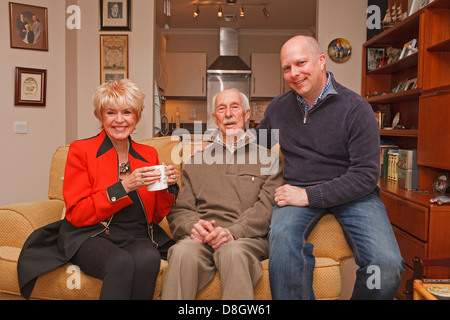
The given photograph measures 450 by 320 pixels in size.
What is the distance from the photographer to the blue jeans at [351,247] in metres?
1.52

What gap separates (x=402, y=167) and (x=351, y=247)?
1.49 meters

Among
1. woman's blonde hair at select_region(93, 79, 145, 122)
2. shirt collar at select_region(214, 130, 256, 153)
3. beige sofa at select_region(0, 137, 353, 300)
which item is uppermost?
woman's blonde hair at select_region(93, 79, 145, 122)

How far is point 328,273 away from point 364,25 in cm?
292

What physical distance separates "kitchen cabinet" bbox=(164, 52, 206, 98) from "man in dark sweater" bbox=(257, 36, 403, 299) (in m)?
5.55

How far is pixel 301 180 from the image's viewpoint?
1817mm

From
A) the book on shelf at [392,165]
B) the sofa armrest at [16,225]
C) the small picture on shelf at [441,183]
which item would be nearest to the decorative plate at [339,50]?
the book on shelf at [392,165]

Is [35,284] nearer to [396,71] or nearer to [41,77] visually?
[41,77]

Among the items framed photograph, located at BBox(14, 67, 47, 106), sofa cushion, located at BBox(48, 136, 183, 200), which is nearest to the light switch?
framed photograph, located at BBox(14, 67, 47, 106)

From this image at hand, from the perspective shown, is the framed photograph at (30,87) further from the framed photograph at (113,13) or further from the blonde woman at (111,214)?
the blonde woman at (111,214)

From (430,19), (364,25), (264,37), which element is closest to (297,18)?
(264,37)

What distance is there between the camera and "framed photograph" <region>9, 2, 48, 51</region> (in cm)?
336

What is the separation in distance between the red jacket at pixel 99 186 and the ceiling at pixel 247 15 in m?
3.34

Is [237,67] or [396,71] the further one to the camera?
[237,67]

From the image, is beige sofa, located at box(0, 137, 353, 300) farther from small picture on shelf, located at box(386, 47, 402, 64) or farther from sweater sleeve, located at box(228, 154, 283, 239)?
small picture on shelf, located at box(386, 47, 402, 64)
